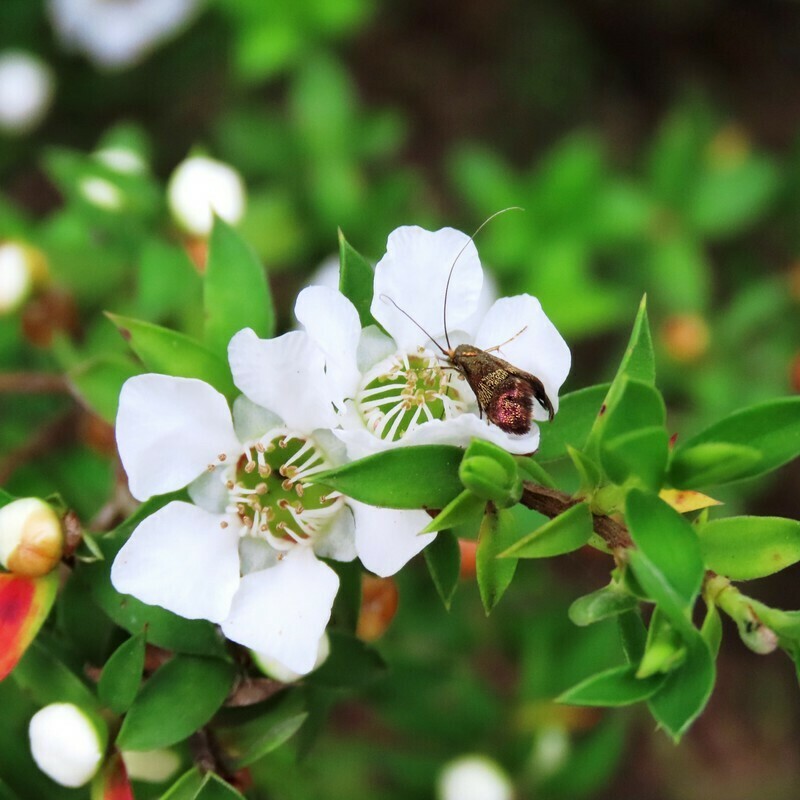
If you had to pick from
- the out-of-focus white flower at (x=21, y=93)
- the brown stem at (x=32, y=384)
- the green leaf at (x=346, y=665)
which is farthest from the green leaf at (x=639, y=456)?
the out-of-focus white flower at (x=21, y=93)

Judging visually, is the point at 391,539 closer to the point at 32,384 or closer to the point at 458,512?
the point at 458,512

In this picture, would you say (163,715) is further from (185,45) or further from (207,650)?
(185,45)

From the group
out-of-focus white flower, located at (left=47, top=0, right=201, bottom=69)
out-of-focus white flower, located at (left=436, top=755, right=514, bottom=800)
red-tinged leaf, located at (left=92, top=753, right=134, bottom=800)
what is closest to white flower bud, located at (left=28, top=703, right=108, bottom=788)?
red-tinged leaf, located at (left=92, top=753, right=134, bottom=800)

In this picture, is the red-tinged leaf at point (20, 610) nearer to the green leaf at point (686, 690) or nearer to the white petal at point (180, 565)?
the white petal at point (180, 565)

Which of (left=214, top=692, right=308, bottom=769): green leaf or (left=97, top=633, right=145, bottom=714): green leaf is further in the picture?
(left=214, top=692, right=308, bottom=769): green leaf

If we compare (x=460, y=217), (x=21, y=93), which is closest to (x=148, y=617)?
(x=21, y=93)

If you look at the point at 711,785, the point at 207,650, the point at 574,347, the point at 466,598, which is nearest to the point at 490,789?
the point at 466,598

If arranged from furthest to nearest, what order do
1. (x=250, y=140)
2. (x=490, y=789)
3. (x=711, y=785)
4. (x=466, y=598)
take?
(x=711, y=785) → (x=250, y=140) → (x=466, y=598) → (x=490, y=789)

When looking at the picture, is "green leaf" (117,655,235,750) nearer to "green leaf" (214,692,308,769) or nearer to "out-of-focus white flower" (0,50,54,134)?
"green leaf" (214,692,308,769)
